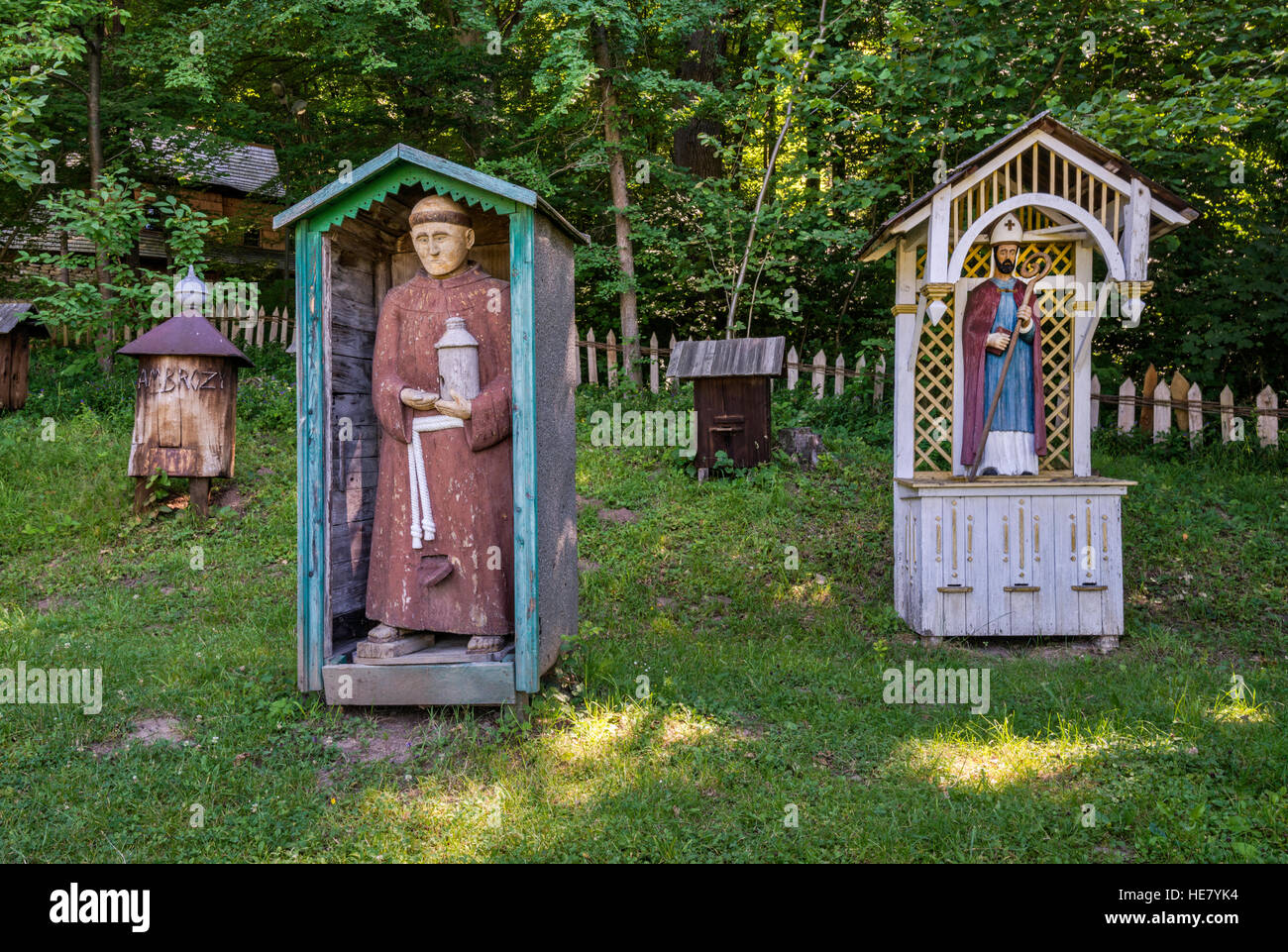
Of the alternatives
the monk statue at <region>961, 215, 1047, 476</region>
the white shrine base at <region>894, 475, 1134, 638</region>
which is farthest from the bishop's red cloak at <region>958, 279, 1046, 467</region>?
the white shrine base at <region>894, 475, 1134, 638</region>

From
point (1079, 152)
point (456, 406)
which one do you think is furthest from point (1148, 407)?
point (456, 406)

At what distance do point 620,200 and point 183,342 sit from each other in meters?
6.14

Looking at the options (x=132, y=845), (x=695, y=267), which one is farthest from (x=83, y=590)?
(x=695, y=267)

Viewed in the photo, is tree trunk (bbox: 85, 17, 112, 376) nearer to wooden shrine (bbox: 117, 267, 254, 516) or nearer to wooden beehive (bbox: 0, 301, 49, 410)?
wooden beehive (bbox: 0, 301, 49, 410)

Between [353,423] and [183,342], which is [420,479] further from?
[183,342]

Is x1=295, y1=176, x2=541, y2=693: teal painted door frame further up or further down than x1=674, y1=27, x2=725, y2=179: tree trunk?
further down

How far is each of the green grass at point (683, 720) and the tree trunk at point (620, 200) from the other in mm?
4501

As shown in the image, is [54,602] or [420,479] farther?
[54,602]

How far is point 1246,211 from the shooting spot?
10391 millimetres

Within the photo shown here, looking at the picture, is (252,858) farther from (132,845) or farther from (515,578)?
(515,578)

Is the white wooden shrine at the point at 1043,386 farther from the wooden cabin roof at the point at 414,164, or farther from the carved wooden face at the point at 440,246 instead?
the carved wooden face at the point at 440,246

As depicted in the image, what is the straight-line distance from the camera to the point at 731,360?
29.5 feet

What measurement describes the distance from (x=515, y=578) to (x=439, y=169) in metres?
2.12

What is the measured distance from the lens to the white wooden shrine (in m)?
5.69
